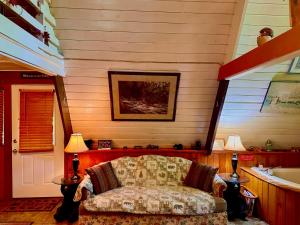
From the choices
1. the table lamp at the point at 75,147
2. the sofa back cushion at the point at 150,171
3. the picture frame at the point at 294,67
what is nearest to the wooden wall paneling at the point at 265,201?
the sofa back cushion at the point at 150,171

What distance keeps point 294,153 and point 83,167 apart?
11.2ft

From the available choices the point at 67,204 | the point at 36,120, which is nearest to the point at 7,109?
the point at 36,120

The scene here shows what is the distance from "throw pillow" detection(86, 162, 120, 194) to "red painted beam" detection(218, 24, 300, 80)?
200 cm

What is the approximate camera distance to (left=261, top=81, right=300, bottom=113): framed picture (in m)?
3.76

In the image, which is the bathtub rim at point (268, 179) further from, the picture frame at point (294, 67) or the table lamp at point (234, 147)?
the picture frame at point (294, 67)

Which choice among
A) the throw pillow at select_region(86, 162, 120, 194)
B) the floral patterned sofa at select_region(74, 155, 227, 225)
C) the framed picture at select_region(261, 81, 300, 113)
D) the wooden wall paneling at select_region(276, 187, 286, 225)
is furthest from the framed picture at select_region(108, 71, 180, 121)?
the wooden wall paneling at select_region(276, 187, 286, 225)

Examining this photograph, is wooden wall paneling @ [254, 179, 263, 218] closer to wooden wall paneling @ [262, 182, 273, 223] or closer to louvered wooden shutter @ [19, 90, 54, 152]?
wooden wall paneling @ [262, 182, 273, 223]

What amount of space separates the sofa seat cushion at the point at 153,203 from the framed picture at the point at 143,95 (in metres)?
1.19

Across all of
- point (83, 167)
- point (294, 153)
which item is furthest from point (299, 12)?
point (83, 167)

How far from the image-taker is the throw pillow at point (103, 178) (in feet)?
11.6

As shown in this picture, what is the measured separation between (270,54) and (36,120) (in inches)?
144

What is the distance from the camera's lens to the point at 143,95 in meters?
3.92

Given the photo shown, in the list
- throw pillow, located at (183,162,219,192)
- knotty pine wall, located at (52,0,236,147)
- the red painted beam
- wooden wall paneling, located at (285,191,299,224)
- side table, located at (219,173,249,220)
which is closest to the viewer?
the red painted beam

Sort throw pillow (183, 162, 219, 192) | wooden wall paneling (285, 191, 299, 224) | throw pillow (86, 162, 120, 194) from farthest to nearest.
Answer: throw pillow (183, 162, 219, 192) → throw pillow (86, 162, 120, 194) → wooden wall paneling (285, 191, 299, 224)
